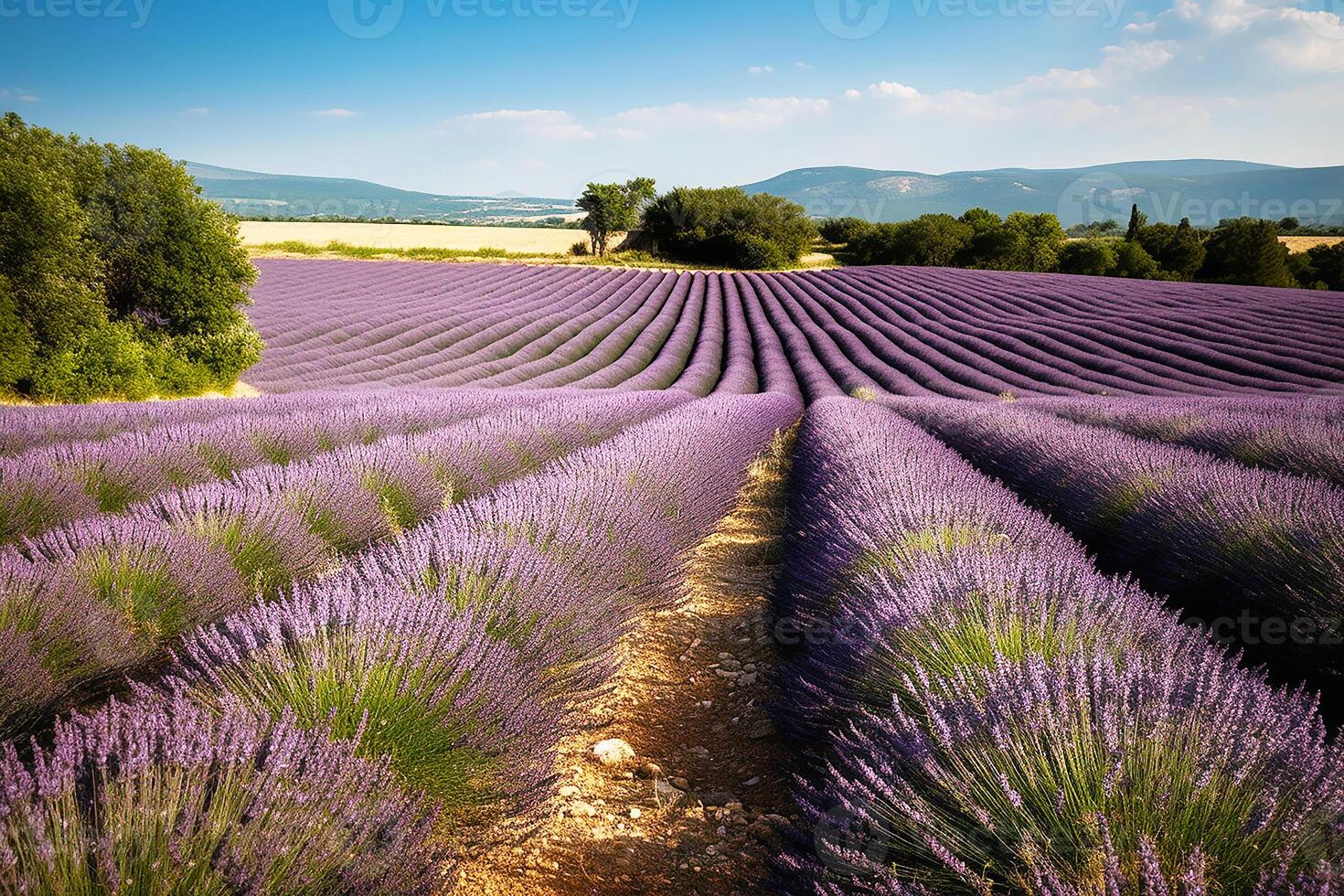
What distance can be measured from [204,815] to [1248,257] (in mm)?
52341

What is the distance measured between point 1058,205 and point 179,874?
155282mm

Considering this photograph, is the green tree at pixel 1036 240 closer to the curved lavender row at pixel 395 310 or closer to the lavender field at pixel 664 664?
the curved lavender row at pixel 395 310

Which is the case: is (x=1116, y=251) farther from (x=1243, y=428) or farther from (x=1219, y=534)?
(x=1219, y=534)

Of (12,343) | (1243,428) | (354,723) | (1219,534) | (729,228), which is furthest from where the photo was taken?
(729,228)

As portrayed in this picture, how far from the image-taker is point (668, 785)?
2064mm

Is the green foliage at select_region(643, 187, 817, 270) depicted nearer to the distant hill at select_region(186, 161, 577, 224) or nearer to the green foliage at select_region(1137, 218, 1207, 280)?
the green foliage at select_region(1137, 218, 1207, 280)

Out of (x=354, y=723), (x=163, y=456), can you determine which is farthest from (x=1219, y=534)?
(x=163, y=456)

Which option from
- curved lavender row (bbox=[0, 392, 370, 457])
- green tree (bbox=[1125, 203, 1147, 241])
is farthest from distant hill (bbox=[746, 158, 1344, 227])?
curved lavender row (bbox=[0, 392, 370, 457])

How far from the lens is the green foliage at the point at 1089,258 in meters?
41.1

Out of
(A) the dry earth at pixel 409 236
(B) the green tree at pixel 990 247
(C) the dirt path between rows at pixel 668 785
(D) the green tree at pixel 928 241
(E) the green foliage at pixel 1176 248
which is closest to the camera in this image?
(C) the dirt path between rows at pixel 668 785

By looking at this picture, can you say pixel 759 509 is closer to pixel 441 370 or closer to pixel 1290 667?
pixel 1290 667

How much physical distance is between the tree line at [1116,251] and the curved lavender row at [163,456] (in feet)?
148

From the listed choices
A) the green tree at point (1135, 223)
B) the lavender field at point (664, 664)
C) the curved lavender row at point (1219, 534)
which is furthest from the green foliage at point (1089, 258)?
the lavender field at point (664, 664)

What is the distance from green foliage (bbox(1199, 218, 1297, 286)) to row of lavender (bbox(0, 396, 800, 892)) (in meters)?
48.8
